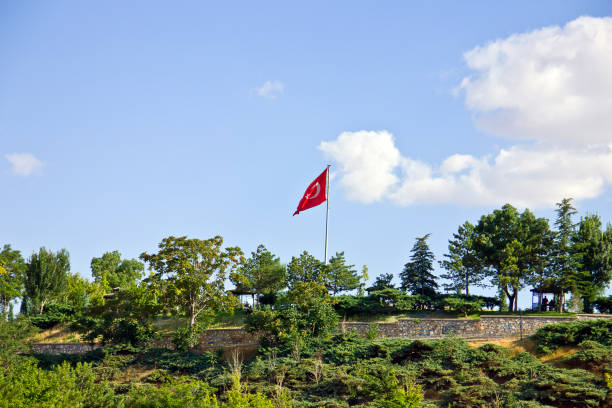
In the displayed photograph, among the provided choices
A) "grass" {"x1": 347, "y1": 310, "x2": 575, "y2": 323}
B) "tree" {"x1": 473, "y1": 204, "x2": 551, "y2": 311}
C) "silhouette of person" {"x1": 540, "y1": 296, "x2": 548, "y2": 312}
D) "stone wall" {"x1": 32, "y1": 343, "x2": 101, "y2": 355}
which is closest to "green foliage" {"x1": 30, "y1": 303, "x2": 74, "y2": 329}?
"stone wall" {"x1": 32, "y1": 343, "x2": 101, "y2": 355}

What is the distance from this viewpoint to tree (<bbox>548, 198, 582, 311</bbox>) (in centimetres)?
4269

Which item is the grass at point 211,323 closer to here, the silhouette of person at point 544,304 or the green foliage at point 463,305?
the green foliage at point 463,305

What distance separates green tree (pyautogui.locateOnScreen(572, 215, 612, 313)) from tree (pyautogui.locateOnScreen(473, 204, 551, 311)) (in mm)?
2803

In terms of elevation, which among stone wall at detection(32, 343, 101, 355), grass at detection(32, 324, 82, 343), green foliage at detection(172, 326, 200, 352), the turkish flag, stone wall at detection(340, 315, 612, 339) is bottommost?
stone wall at detection(32, 343, 101, 355)

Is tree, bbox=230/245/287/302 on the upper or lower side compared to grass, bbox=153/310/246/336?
upper

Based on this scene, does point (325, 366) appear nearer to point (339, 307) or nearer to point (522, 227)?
point (339, 307)

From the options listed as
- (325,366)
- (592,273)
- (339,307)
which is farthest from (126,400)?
(592,273)

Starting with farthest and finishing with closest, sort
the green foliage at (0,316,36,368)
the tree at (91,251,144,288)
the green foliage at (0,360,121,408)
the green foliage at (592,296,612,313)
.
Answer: the tree at (91,251,144,288) < the green foliage at (592,296,612,313) < the green foliage at (0,316,36,368) < the green foliage at (0,360,121,408)

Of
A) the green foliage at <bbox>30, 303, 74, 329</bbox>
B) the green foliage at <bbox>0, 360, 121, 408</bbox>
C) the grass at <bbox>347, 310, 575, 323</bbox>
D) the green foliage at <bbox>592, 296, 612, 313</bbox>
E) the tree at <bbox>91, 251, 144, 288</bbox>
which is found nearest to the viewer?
the green foliage at <bbox>0, 360, 121, 408</bbox>

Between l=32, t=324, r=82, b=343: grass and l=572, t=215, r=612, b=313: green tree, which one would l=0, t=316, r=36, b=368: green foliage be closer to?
l=32, t=324, r=82, b=343: grass

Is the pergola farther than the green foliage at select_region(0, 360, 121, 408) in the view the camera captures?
Yes

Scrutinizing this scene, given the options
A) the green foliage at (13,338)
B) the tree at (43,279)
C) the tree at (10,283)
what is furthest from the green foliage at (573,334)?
the tree at (10,283)

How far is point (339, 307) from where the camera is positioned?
133 ft

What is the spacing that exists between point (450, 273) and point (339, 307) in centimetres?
1284
